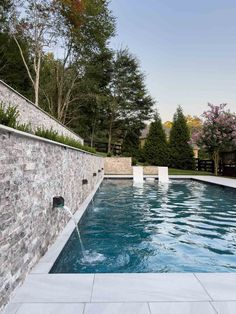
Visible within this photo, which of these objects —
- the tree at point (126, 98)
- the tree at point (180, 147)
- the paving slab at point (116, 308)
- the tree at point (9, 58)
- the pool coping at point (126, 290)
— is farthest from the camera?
the tree at point (126, 98)

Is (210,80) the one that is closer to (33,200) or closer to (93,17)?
(93,17)

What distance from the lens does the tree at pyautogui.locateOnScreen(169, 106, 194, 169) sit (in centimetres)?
2544

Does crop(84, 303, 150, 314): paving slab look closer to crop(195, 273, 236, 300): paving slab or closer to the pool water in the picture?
crop(195, 273, 236, 300): paving slab

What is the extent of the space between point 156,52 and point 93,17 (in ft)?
14.1

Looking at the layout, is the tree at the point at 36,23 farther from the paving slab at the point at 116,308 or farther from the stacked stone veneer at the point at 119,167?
the paving slab at the point at 116,308

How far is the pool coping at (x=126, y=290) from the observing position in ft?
8.01

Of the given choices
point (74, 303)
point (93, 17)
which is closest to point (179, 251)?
point (74, 303)

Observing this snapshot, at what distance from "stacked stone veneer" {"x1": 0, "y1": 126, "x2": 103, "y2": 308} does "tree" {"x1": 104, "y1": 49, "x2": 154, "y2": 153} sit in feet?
72.4

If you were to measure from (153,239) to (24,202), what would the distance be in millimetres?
2835

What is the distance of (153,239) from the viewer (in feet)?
16.7

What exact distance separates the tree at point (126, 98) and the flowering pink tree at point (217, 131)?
874 cm

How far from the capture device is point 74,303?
7.95 ft

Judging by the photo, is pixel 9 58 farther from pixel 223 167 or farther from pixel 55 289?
pixel 55 289

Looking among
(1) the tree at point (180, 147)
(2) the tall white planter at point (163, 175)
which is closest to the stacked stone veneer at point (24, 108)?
(2) the tall white planter at point (163, 175)
